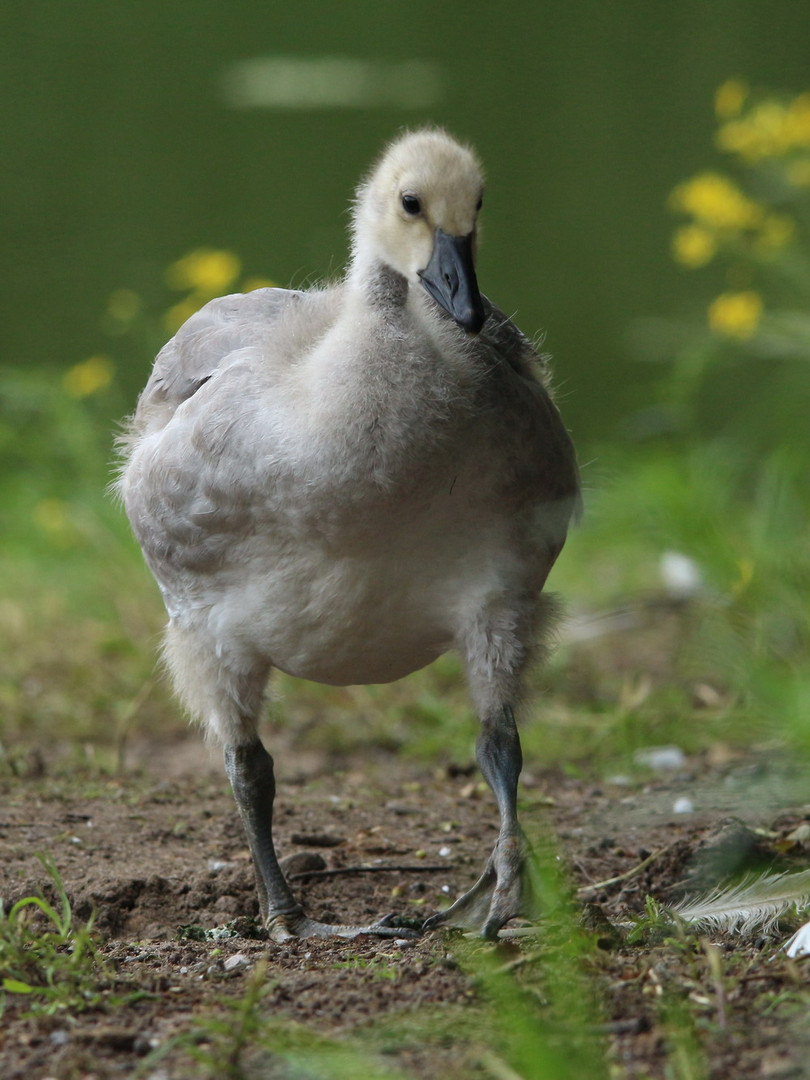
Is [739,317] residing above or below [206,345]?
above

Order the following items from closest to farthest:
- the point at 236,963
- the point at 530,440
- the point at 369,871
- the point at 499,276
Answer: the point at 236,963 → the point at 530,440 → the point at 369,871 → the point at 499,276

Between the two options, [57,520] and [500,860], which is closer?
[500,860]

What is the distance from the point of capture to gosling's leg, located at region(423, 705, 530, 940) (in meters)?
3.05

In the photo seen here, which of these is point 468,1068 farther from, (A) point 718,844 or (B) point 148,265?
(B) point 148,265

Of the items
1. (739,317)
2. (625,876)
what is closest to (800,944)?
(625,876)

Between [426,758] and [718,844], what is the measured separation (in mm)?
1752

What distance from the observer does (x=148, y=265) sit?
1055 centimetres

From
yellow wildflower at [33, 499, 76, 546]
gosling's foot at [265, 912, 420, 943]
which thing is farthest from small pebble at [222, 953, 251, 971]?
yellow wildflower at [33, 499, 76, 546]

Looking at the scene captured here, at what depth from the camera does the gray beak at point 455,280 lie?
3039 mm

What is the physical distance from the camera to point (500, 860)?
3162mm

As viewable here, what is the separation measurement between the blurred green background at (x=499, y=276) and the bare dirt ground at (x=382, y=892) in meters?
0.34

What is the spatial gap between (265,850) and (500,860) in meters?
0.75

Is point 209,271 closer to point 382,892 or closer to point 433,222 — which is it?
point 433,222

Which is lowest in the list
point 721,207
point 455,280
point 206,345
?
point 455,280
